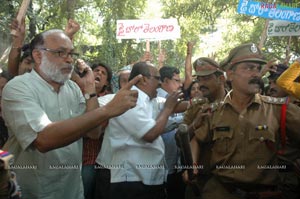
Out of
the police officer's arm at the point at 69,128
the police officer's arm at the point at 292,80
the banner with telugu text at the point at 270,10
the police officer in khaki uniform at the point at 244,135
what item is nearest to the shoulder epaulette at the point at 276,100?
the police officer in khaki uniform at the point at 244,135

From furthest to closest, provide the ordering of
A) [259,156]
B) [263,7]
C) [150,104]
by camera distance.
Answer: [263,7], [150,104], [259,156]

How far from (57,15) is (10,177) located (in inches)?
412

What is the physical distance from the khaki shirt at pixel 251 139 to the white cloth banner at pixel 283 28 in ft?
Result: 10.6

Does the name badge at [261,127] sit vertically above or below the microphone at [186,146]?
above

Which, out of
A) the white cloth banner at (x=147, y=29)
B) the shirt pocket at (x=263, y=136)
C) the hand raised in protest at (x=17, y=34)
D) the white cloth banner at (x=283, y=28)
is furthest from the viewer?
the white cloth banner at (x=147, y=29)

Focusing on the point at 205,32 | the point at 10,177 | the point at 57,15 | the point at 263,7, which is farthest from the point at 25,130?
the point at 205,32

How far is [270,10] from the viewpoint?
537cm

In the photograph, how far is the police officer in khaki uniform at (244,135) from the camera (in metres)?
2.74

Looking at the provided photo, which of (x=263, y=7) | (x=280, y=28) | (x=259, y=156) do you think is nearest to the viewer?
(x=259, y=156)

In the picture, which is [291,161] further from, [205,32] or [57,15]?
[205,32]

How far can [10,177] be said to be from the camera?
176 cm

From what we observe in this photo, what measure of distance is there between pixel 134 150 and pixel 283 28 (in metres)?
3.73

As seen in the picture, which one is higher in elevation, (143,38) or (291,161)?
(143,38)

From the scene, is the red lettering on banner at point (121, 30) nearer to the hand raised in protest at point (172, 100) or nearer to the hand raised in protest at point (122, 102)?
the hand raised in protest at point (172, 100)
